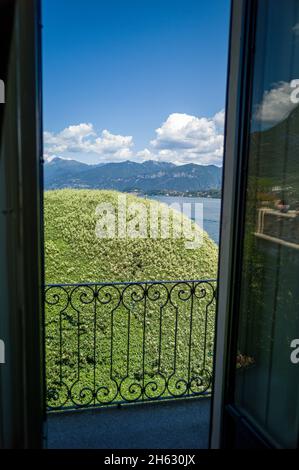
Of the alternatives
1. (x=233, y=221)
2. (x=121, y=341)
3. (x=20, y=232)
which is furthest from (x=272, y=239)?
(x=121, y=341)

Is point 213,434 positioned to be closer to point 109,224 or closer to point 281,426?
point 281,426

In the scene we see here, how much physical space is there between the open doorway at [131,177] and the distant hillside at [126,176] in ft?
0.04

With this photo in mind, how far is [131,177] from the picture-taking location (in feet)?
14.5

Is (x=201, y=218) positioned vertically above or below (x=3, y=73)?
below

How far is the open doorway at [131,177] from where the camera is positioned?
3.88 metres

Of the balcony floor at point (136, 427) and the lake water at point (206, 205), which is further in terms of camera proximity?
the lake water at point (206, 205)

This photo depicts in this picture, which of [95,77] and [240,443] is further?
[95,77]

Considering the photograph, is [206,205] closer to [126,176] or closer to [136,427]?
[126,176]

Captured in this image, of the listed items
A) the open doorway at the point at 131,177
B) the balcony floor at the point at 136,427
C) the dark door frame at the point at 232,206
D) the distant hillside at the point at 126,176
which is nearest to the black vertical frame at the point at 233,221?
the dark door frame at the point at 232,206

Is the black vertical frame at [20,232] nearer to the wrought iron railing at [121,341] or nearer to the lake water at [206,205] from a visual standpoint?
the wrought iron railing at [121,341]

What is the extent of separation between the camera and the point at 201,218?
4.26 m

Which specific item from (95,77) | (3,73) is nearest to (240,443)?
(3,73)

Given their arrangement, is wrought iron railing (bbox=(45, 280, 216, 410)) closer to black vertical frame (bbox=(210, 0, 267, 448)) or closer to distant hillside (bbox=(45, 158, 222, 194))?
distant hillside (bbox=(45, 158, 222, 194))
